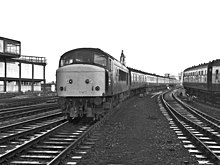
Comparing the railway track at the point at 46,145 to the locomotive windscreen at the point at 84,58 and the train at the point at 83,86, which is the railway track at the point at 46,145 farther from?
the locomotive windscreen at the point at 84,58

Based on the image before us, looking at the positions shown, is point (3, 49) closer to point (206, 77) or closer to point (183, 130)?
point (206, 77)

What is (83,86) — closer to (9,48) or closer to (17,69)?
(9,48)

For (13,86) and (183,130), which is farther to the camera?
(13,86)

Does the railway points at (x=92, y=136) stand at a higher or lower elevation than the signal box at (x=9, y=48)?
lower

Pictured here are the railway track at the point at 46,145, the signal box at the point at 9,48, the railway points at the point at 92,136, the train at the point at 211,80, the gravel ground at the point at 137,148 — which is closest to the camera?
the railway track at the point at 46,145

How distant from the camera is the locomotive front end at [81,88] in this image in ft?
38.3

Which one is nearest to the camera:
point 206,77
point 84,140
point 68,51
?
point 84,140

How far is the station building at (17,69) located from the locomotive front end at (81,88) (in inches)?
1428

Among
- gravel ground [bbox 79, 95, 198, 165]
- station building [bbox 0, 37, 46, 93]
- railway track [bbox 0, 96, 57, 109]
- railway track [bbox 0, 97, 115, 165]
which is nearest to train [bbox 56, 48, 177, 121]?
railway track [bbox 0, 97, 115, 165]

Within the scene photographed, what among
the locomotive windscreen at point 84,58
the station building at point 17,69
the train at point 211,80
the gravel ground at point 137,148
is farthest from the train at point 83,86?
the station building at point 17,69

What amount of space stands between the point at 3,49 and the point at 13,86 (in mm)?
7644

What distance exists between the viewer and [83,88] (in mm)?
11664

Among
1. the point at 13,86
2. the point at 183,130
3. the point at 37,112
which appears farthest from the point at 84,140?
the point at 13,86

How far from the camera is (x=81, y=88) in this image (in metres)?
11.7
